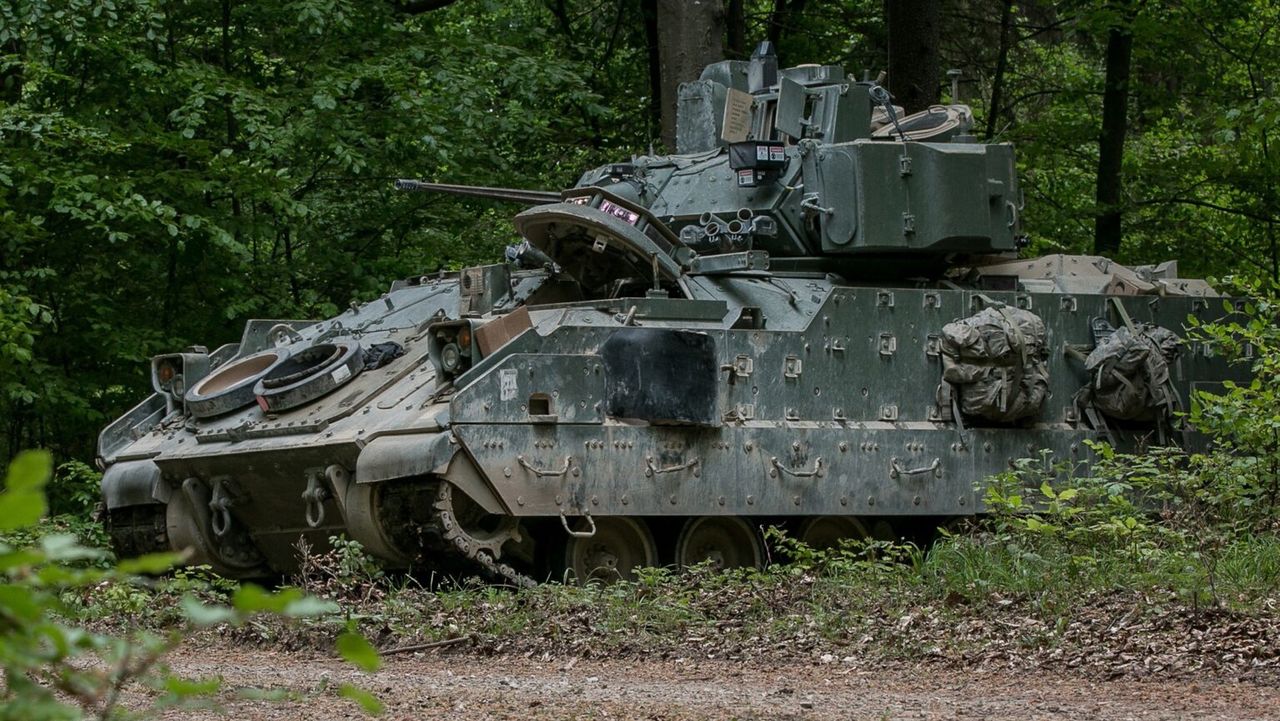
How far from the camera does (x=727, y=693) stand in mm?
6664

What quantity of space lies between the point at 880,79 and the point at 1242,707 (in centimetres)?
814

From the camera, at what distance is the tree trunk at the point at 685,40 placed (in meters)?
16.4

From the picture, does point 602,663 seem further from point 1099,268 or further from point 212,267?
point 212,267

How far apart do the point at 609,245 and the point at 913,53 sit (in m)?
8.04

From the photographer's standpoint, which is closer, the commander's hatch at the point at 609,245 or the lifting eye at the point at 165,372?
the commander's hatch at the point at 609,245

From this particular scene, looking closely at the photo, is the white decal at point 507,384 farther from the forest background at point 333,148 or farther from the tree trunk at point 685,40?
the tree trunk at point 685,40

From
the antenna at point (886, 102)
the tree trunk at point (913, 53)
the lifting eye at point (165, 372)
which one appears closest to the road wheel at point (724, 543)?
the antenna at point (886, 102)

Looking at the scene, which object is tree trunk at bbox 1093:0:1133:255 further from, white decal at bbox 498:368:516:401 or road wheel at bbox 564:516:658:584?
white decal at bbox 498:368:516:401

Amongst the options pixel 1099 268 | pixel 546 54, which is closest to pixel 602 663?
pixel 1099 268

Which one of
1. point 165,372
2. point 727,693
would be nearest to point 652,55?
point 165,372

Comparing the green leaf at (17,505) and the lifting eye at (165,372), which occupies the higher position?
the green leaf at (17,505)

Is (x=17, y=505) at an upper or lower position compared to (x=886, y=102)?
lower

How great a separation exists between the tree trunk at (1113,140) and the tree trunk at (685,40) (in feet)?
17.6

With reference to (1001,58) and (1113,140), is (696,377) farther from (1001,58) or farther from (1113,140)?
(1001,58)
